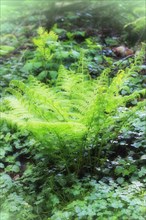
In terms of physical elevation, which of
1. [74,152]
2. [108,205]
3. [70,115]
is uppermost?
[70,115]

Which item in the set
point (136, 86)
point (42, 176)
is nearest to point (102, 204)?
point (42, 176)

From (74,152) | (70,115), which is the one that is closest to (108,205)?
(74,152)

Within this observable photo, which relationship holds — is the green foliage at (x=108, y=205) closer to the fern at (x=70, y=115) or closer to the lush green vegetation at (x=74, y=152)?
the lush green vegetation at (x=74, y=152)

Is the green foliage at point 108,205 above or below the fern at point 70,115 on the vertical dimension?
below

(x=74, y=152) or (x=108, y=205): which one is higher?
(x=74, y=152)

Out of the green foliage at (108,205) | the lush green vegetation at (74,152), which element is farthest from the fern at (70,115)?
the green foliage at (108,205)

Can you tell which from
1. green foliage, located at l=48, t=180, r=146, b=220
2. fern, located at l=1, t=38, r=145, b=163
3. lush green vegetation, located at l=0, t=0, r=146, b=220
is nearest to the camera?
green foliage, located at l=48, t=180, r=146, b=220

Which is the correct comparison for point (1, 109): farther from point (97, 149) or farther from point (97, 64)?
point (97, 64)

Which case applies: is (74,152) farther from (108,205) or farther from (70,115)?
(108,205)

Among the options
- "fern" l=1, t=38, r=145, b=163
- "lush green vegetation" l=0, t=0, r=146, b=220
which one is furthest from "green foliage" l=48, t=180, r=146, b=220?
"fern" l=1, t=38, r=145, b=163

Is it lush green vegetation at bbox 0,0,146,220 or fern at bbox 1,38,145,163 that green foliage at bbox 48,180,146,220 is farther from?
fern at bbox 1,38,145,163

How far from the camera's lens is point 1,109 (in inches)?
137

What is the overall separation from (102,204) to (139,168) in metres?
0.70

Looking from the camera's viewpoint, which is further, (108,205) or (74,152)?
(74,152)
